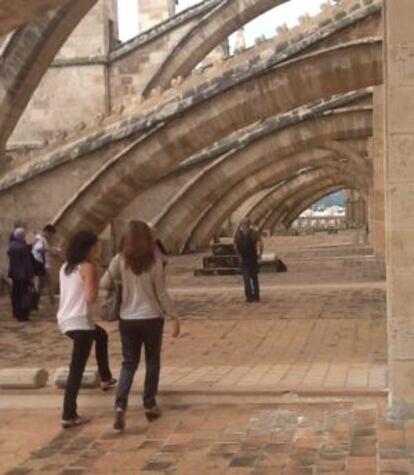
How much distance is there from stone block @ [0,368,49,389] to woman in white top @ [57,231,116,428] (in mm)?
833

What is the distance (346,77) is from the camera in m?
14.4

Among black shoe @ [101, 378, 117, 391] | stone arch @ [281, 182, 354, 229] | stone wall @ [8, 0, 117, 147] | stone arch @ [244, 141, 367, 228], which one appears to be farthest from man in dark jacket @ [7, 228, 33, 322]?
stone arch @ [281, 182, 354, 229]

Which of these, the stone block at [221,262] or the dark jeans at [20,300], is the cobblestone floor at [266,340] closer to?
the dark jeans at [20,300]

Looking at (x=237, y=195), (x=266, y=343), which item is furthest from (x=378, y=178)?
(x=266, y=343)

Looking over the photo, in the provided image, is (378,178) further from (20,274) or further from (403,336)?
(403,336)

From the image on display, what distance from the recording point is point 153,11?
108ft

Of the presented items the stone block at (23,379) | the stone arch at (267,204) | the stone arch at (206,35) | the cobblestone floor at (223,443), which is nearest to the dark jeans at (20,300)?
the stone block at (23,379)

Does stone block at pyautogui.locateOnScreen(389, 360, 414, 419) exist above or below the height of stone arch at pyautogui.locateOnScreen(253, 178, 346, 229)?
below

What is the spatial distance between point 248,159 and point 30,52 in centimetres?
979

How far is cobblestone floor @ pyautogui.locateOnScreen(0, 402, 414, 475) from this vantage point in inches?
183

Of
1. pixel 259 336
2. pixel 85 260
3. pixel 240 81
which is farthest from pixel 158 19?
pixel 85 260

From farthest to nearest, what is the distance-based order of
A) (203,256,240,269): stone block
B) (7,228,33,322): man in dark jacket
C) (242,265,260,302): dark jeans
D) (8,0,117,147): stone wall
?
(8,0,117,147): stone wall
(203,256,240,269): stone block
(242,265,260,302): dark jeans
(7,228,33,322): man in dark jacket

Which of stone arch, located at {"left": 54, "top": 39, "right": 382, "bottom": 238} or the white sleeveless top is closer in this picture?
the white sleeveless top

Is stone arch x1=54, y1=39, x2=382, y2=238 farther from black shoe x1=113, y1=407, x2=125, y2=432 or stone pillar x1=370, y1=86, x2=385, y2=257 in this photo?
black shoe x1=113, y1=407, x2=125, y2=432
